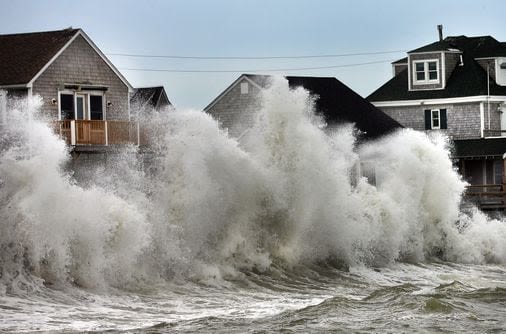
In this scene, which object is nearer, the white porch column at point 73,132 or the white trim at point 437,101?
the white porch column at point 73,132

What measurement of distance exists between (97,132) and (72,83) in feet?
7.53

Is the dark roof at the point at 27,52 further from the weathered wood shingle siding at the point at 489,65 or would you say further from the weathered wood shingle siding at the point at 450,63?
the weathered wood shingle siding at the point at 489,65

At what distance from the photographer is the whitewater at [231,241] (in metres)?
18.4

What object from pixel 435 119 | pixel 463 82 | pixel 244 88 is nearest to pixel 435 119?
pixel 435 119

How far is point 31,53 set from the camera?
37125 millimetres

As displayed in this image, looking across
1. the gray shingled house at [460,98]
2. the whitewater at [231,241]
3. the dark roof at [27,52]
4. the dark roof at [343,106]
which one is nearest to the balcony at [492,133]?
the gray shingled house at [460,98]

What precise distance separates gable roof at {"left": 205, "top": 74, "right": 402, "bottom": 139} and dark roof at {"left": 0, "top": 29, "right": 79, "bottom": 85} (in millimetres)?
12607

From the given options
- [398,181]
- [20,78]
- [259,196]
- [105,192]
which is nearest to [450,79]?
[398,181]

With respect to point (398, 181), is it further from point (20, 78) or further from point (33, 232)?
point (33, 232)

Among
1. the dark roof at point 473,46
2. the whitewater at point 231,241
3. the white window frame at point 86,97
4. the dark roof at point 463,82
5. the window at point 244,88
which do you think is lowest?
the whitewater at point 231,241

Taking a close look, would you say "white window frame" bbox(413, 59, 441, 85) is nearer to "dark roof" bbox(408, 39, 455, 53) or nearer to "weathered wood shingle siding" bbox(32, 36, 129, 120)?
"dark roof" bbox(408, 39, 455, 53)

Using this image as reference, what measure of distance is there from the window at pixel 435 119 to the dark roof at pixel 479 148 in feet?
5.42

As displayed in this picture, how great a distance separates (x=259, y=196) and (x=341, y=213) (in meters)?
3.24

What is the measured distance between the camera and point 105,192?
23.3 meters
